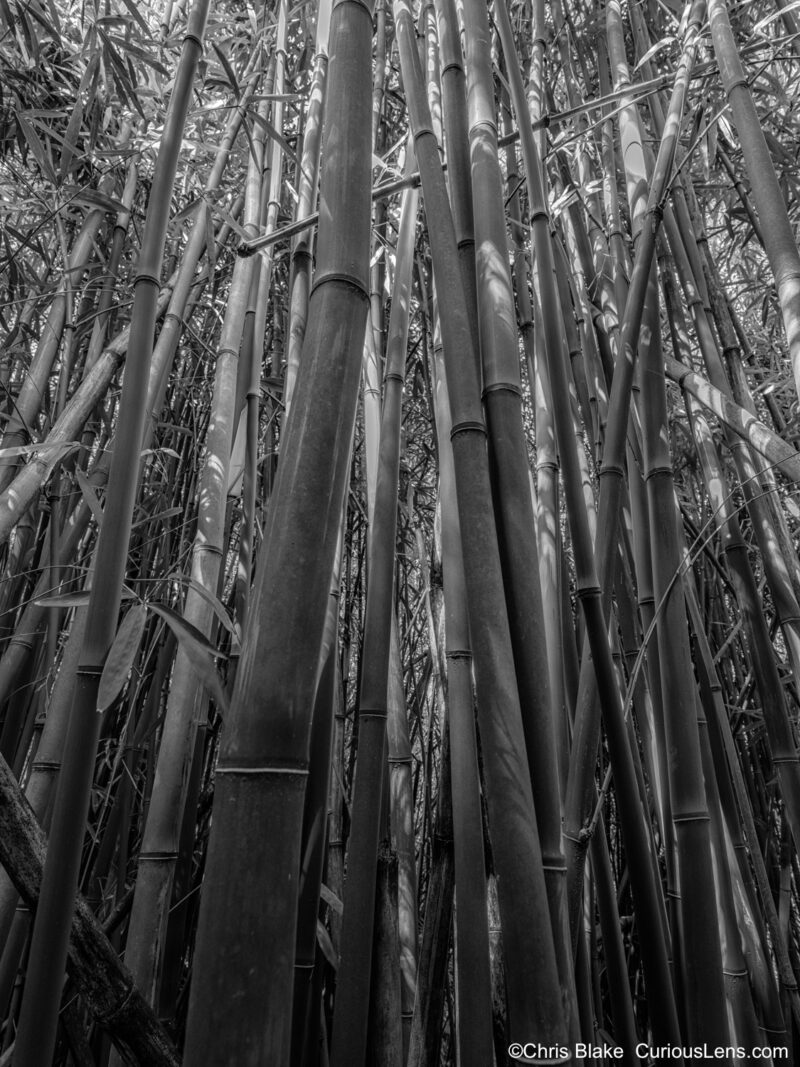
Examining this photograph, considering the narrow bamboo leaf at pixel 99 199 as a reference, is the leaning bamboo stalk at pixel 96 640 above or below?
below

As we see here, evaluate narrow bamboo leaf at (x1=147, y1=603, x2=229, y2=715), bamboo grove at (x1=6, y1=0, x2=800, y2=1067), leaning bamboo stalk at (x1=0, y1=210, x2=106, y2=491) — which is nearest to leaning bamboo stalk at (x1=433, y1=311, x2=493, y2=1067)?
bamboo grove at (x1=6, y1=0, x2=800, y2=1067)

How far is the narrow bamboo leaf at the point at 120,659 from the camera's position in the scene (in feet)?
2.15

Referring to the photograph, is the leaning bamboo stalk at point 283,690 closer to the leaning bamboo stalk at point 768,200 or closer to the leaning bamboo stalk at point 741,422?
the leaning bamboo stalk at point 768,200

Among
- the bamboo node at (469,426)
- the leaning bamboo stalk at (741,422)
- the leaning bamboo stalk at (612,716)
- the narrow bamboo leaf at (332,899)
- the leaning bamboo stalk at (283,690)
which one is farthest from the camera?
the narrow bamboo leaf at (332,899)

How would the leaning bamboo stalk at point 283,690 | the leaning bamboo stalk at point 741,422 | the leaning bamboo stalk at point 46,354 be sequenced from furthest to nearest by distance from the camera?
the leaning bamboo stalk at point 46,354 → the leaning bamboo stalk at point 741,422 → the leaning bamboo stalk at point 283,690

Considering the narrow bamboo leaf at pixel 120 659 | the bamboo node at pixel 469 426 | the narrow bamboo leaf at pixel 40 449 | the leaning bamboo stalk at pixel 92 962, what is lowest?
the leaning bamboo stalk at pixel 92 962

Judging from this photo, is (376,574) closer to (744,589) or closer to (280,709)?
(280,709)

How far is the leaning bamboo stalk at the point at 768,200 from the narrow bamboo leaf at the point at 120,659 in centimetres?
66

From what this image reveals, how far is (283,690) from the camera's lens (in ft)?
1.44

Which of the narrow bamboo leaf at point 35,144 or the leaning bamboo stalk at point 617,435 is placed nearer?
the leaning bamboo stalk at point 617,435

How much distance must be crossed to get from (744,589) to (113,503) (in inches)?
35.2

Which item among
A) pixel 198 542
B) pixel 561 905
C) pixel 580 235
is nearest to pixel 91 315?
pixel 198 542

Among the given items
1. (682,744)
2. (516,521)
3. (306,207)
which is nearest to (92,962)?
(516,521)

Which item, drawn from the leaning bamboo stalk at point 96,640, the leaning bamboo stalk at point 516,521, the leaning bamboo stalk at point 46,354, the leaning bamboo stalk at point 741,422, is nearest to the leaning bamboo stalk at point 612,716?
the leaning bamboo stalk at point 516,521
